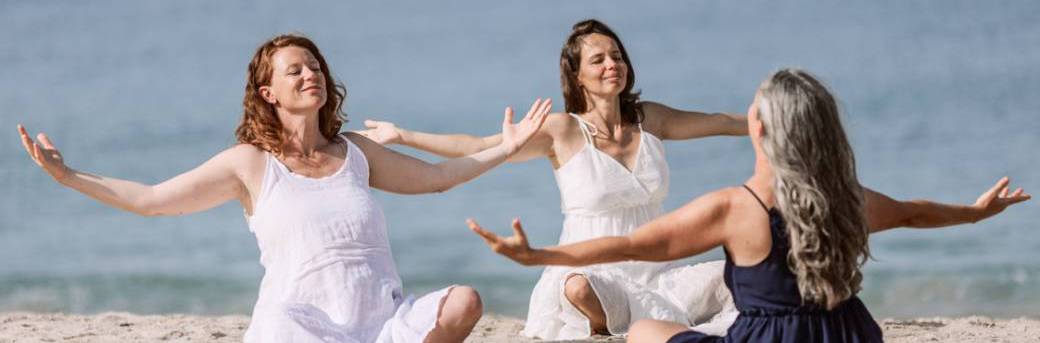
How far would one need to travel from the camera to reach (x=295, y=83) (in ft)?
19.4

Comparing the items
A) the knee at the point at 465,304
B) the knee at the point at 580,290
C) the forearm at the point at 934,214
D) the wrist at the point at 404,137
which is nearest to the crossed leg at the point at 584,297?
the knee at the point at 580,290

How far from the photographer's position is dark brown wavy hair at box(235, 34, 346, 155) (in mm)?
5992

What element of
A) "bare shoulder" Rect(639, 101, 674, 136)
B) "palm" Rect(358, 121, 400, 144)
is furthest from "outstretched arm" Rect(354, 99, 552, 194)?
"bare shoulder" Rect(639, 101, 674, 136)

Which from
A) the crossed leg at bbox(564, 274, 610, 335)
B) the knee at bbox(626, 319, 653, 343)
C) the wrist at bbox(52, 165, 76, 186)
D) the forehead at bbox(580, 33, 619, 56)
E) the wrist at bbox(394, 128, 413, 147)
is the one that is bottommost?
the crossed leg at bbox(564, 274, 610, 335)

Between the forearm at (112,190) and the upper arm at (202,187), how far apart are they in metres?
0.02

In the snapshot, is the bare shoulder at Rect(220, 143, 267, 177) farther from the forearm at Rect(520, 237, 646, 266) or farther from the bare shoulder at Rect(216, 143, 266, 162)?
the forearm at Rect(520, 237, 646, 266)

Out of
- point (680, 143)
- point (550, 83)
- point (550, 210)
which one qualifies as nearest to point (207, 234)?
point (550, 210)

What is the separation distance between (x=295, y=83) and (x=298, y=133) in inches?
8.3

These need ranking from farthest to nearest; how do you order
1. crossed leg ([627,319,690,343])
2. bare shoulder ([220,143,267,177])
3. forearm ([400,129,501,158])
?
forearm ([400,129,501,158])
bare shoulder ([220,143,267,177])
crossed leg ([627,319,690,343])

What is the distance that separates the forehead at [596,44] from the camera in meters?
7.35

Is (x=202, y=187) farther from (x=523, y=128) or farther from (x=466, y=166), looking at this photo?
(x=523, y=128)

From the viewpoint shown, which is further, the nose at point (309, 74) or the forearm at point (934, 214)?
the nose at point (309, 74)

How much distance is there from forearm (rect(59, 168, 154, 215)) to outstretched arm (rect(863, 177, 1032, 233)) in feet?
8.33

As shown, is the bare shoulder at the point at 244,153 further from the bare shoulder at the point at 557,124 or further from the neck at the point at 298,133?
the bare shoulder at the point at 557,124
